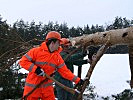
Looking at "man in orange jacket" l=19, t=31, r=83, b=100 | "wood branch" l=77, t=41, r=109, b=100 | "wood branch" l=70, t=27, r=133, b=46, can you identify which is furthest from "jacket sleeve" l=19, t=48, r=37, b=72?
"wood branch" l=70, t=27, r=133, b=46

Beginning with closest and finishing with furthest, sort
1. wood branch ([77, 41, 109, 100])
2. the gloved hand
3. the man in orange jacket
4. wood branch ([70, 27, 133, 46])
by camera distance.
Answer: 1. wood branch ([77, 41, 109, 100])
2. wood branch ([70, 27, 133, 46])
3. the gloved hand
4. the man in orange jacket

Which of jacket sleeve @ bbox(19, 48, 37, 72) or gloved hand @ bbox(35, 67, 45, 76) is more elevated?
jacket sleeve @ bbox(19, 48, 37, 72)

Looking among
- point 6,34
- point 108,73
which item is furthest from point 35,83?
point 108,73

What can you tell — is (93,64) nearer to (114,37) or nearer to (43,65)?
(114,37)

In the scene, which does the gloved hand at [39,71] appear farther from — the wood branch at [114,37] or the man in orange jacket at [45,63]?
the wood branch at [114,37]

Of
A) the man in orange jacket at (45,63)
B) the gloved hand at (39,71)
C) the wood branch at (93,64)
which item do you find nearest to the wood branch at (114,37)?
the wood branch at (93,64)

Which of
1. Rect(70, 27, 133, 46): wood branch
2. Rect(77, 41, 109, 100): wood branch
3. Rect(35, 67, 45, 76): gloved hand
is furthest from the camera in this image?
Rect(35, 67, 45, 76): gloved hand

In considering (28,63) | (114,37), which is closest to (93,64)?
(114,37)

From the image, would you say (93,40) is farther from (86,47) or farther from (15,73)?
(15,73)

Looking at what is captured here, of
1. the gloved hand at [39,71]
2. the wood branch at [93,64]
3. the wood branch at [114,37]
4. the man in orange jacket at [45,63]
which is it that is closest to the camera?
the wood branch at [93,64]

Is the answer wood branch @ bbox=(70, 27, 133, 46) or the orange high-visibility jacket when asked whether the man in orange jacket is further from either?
wood branch @ bbox=(70, 27, 133, 46)

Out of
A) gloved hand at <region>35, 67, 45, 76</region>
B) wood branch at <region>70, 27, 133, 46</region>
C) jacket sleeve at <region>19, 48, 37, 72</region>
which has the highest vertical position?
wood branch at <region>70, 27, 133, 46</region>

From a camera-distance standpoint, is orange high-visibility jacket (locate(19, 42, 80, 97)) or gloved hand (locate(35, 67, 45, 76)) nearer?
gloved hand (locate(35, 67, 45, 76))

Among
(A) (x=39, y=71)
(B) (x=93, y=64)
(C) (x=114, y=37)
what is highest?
(C) (x=114, y=37)
